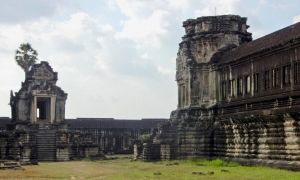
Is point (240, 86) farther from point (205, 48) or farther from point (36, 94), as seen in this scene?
point (36, 94)

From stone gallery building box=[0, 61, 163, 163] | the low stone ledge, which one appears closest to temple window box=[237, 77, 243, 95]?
the low stone ledge

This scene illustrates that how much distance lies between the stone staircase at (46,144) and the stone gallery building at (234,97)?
33.3 feet

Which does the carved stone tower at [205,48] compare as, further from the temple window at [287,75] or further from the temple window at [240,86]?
the temple window at [287,75]

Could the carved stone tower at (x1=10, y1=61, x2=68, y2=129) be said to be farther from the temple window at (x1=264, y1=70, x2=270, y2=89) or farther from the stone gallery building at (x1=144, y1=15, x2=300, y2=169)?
the temple window at (x1=264, y1=70, x2=270, y2=89)

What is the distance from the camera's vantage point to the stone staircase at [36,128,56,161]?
43094mm

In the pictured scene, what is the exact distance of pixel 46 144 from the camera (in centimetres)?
4369

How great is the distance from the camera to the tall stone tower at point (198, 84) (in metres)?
33.7

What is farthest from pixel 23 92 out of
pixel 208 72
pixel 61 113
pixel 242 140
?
pixel 242 140

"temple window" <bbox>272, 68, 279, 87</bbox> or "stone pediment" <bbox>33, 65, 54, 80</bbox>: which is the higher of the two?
"stone pediment" <bbox>33, 65, 54, 80</bbox>

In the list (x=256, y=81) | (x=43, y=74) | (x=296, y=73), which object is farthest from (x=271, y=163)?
(x=43, y=74)

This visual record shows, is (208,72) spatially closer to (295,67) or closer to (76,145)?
(295,67)

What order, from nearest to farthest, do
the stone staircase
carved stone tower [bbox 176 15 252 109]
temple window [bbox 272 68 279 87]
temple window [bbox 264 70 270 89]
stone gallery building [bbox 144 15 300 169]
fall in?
1. stone gallery building [bbox 144 15 300 169]
2. temple window [bbox 272 68 279 87]
3. temple window [bbox 264 70 270 89]
4. carved stone tower [bbox 176 15 252 109]
5. the stone staircase

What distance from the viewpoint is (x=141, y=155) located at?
38031mm

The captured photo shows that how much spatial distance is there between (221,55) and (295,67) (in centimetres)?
928
